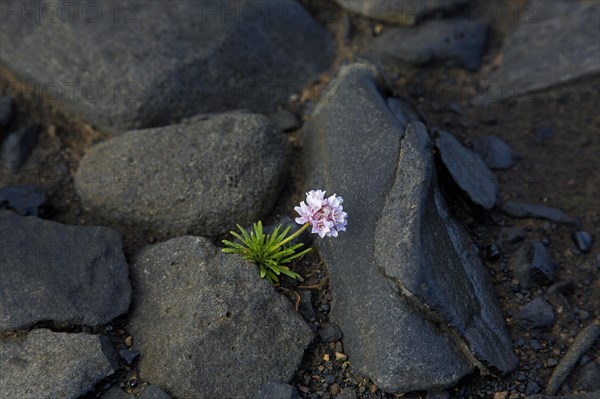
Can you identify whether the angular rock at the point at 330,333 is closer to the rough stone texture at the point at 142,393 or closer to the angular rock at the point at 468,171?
the rough stone texture at the point at 142,393

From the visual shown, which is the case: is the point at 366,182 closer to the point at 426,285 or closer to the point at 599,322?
the point at 426,285

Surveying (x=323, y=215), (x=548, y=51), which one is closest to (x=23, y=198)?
(x=323, y=215)

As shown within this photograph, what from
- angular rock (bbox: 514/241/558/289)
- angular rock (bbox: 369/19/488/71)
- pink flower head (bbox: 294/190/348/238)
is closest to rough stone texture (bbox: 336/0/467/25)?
angular rock (bbox: 369/19/488/71)

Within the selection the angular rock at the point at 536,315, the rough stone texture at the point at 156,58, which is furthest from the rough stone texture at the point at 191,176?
the angular rock at the point at 536,315

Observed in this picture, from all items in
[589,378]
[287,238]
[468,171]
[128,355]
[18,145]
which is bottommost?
[589,378]

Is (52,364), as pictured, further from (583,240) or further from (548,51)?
(548,51)
